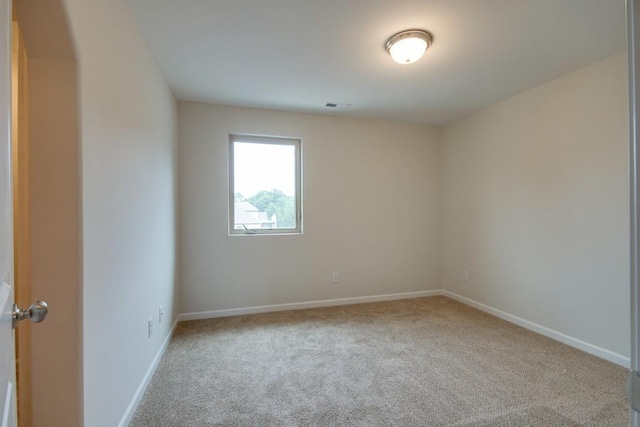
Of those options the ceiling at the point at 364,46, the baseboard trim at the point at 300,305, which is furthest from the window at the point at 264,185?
the baseboard trim at the point at 300,305

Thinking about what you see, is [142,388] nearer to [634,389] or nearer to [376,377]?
[376,377]

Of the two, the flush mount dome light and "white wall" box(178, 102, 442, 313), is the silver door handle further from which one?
"white wall" box(178, 102, 442, 313)

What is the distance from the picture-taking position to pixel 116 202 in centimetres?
151

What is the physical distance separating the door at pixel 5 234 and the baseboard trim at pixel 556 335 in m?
3.43

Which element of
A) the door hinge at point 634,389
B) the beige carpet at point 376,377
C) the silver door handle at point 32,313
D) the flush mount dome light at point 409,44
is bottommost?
the beige carpet at point 376,377

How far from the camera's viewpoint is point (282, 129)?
348cm

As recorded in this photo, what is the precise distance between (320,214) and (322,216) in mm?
36

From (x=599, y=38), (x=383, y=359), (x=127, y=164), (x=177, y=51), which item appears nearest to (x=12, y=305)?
(x=127, y=164)

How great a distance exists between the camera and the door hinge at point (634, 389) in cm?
51

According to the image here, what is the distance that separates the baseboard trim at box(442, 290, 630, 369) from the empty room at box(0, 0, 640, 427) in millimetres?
19

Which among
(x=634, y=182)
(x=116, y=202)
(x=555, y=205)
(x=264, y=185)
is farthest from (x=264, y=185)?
(x=634, y=182)

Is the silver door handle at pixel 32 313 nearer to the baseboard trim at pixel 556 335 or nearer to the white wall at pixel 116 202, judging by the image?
the white wall at pixel 116 202

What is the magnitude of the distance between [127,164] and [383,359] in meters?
2.25

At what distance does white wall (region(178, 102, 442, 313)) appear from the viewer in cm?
323
